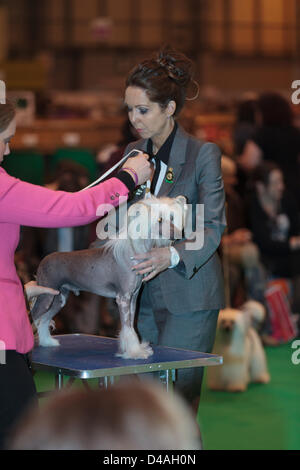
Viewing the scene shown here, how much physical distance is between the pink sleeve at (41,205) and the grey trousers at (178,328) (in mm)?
679

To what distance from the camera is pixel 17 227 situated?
2.20 m

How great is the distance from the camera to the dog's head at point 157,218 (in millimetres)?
2436

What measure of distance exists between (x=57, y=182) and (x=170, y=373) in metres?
3.12

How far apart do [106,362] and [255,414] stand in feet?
8.49

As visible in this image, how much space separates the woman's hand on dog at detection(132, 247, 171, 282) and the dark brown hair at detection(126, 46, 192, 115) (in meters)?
0.52

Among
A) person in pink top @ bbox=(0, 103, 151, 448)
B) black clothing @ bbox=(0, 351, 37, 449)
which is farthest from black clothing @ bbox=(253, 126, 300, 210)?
black clothing @ bbox=(0, 351, 37, 449)

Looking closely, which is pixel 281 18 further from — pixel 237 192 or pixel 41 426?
pixel 41 426

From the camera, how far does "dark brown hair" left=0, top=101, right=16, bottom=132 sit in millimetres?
2129

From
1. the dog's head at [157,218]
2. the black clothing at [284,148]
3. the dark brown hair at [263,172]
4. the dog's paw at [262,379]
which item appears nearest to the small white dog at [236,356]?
the dog's paw at [262,379]

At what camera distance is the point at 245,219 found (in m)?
7.28

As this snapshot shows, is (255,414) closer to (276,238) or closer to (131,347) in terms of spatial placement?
(131,347)

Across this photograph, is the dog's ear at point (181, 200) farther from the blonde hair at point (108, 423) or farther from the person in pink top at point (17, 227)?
the blonde hair at point (108, 423)

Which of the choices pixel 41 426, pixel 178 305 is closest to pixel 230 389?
pixel 178 305

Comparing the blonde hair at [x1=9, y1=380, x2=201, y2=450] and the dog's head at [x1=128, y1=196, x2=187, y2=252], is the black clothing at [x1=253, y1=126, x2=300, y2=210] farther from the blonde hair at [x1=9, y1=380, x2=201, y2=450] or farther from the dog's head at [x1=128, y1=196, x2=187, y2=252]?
the blonde hair at [x1=9, y1=380, x2=201, y2=450]
